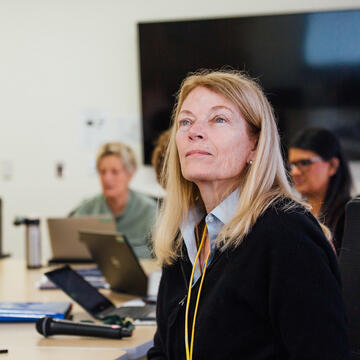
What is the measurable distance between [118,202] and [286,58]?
1.49 metres

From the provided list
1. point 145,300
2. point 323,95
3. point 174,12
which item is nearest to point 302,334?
point 145,300

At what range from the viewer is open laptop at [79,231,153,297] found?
7.57 ft

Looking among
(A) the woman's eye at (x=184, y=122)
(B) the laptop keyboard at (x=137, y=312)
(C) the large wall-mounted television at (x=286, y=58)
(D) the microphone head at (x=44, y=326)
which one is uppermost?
Result: (C) the large wall-mounted television at (x=286, y=58)

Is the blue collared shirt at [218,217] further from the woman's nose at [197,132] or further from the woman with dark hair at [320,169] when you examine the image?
the woman with dark hair at [320,169]

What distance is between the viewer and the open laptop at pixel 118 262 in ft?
7.57

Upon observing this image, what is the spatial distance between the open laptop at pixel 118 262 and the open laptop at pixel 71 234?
43 cm

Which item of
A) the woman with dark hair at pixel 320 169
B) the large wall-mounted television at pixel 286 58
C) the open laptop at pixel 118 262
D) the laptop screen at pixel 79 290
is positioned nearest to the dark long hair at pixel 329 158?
the woman with dark hair at pixel 320 169

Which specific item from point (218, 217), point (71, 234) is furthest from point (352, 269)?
point (71, 234)

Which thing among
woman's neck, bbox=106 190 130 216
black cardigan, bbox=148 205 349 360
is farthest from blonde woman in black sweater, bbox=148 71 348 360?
woman's neck, bbox=106 190 130 216

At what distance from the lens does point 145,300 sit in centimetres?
225

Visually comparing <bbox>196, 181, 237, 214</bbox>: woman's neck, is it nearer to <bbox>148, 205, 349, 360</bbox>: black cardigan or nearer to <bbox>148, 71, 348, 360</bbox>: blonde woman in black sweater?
<bbox>148, 71, 348, 360</bbox>: blonde woman in black sweater

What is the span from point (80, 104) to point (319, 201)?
7.53ft

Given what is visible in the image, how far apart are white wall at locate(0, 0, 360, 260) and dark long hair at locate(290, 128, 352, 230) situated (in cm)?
164

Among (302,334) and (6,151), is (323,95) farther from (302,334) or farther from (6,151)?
(302,334)
